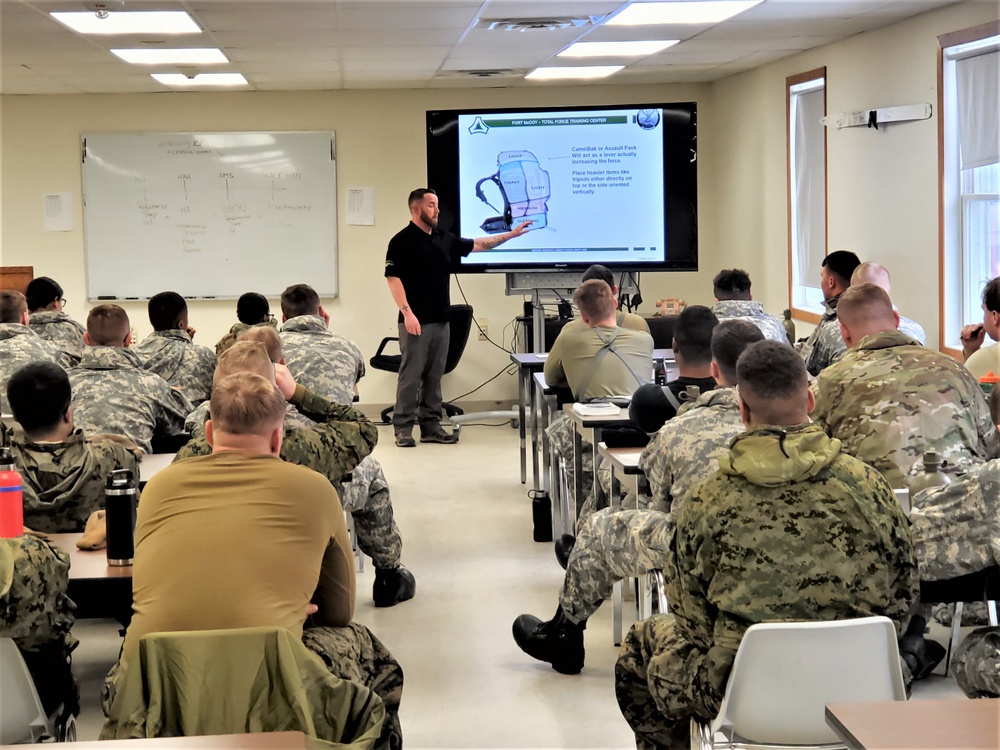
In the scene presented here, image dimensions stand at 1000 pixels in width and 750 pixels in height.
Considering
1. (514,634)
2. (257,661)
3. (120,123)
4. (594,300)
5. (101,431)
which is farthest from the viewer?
(120,123)

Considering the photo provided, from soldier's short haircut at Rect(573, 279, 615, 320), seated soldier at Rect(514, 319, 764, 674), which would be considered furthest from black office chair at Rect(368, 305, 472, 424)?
seated soldier at Rect(514, 319, 764, 674)

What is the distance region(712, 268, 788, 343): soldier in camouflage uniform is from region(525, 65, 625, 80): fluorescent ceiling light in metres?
3.01

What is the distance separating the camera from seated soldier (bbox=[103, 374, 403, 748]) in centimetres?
221

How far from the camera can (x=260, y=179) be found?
31.1 ft

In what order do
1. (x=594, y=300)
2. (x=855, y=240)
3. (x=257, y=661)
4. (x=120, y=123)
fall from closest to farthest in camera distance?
(x=257, y=661) < (x=594, y=300) < (x=855, y=240) < (x=120, y=123)

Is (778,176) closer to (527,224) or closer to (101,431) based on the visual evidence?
(527,224)

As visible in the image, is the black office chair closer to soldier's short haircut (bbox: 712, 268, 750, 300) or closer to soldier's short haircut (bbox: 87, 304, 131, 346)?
soldier's short haircut (bbox: 712, 268, 750, 300)

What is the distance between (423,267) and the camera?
8070mm

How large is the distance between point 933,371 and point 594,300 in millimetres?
2072

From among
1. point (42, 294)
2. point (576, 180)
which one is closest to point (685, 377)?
point (42, 294)

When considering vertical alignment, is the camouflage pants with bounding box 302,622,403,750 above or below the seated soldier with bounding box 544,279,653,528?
below

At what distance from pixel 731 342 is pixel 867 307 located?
681 millimetres

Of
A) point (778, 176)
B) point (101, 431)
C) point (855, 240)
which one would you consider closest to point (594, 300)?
point (101, 431)

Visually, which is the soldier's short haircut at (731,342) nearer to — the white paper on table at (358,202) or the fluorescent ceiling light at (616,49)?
the fluorescent ceiling light at (616,49)
